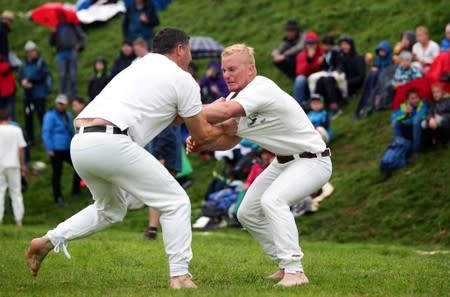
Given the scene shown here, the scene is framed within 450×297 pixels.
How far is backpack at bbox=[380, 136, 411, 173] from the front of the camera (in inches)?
710

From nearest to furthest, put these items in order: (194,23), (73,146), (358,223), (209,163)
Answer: (73,146) → (358,223) → (209,163) → (194,23)

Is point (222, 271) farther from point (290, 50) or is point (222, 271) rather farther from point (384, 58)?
point (290, 50)

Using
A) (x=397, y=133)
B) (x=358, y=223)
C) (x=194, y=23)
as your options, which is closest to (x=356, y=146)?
(x=397, y=133)

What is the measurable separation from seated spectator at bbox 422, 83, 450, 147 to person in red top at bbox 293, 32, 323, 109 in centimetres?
446

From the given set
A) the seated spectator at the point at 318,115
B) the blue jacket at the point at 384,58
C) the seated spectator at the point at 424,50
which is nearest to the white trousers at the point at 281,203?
the seated spectator at the point at 318,115

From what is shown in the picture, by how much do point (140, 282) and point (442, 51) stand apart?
11.1m

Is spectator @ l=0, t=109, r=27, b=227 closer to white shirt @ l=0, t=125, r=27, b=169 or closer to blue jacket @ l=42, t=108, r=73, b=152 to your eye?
white shirt @ l=0, t=125, r=27, b=169

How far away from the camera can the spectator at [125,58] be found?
Result: 2320cm

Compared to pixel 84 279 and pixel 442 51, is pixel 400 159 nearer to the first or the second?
pixel 442 51

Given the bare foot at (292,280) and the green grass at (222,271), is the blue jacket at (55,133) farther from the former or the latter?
the bare foot at (292,280)

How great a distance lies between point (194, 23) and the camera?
3016cm

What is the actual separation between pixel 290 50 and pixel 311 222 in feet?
21.9

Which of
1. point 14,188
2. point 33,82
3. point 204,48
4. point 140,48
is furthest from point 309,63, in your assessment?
point 33,82

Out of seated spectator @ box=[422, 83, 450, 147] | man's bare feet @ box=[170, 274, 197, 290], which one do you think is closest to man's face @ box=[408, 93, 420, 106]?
seated spectator @ box=[422, 83, 450, 147]
